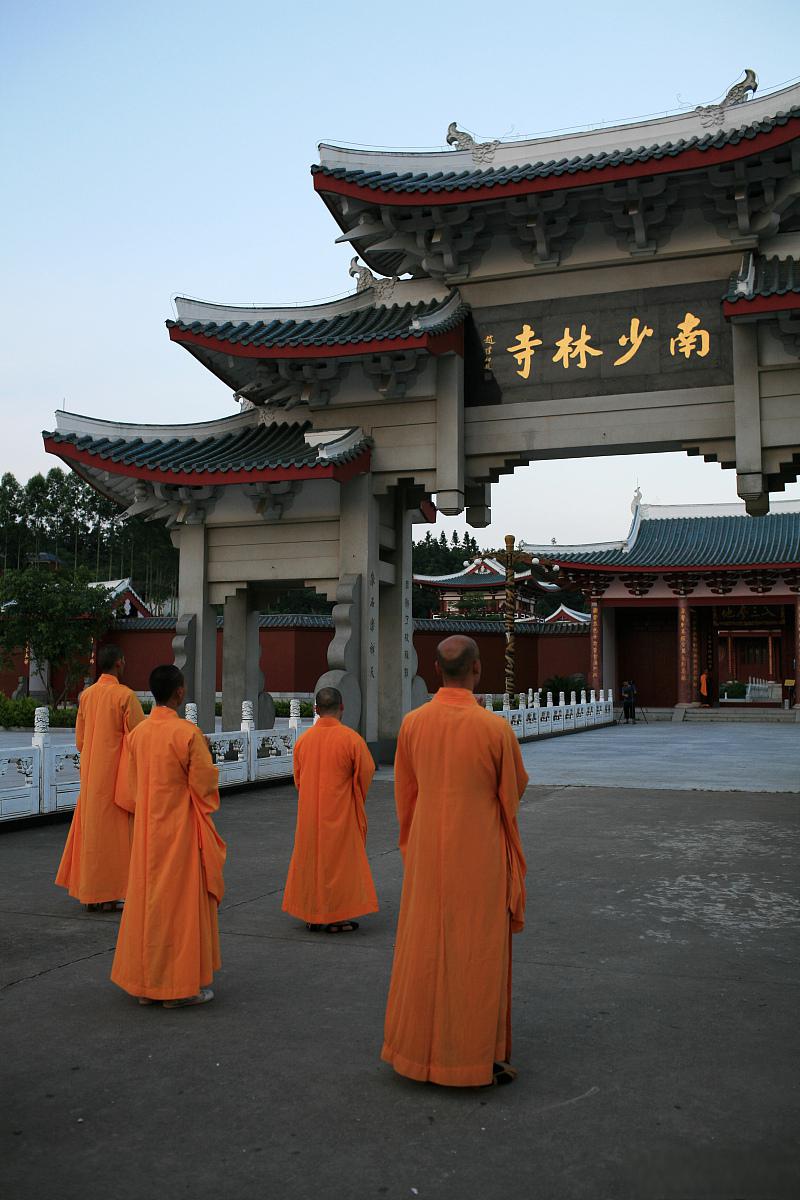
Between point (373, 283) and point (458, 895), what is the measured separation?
10930mm

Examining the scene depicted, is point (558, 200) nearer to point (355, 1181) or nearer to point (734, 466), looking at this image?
point (734, 466)

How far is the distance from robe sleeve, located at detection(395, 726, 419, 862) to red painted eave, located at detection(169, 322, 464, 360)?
26.7 ft

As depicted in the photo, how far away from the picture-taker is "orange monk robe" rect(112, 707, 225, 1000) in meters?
4.10

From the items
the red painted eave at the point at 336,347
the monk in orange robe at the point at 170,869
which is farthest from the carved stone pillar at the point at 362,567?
the monk in orange robe at the point at 170,869

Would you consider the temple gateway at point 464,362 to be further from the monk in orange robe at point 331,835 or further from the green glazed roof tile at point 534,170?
the monk in orange robe at point 331,835

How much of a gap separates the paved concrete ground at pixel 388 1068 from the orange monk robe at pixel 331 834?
16 centimetres

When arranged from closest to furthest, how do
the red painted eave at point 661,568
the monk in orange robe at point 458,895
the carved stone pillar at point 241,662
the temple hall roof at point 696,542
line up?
the monk in orange robe at point 458,895 → the carved stone pillar at point 241,662 → the red painted eave at point 661,568 → the temple hall roof at point 696,542

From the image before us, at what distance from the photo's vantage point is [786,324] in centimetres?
1040

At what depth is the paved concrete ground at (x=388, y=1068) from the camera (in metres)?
2.69

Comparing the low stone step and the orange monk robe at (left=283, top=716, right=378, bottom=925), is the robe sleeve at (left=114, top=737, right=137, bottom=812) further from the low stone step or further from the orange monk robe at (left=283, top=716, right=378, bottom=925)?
the low stone step

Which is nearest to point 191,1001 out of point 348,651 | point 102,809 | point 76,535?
point 102,809

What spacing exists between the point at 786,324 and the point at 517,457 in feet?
10.8

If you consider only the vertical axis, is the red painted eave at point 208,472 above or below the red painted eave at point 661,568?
below

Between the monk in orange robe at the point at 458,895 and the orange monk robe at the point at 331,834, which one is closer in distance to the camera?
the monk in orange robe at the point at 458,895
